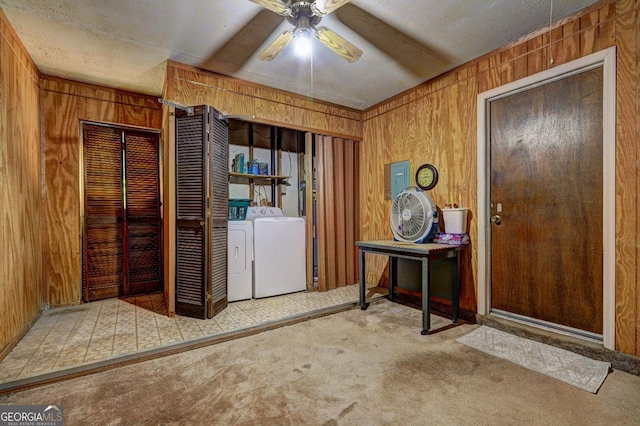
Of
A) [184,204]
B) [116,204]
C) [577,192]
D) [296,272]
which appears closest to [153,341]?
[184,204]

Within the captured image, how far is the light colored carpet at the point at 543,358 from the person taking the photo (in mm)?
1931

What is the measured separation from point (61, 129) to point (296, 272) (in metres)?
3.27

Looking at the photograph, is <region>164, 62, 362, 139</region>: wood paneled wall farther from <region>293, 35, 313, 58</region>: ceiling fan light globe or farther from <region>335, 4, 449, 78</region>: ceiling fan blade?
<region>335, 4, 449, 78</region>: ceiling fan blade

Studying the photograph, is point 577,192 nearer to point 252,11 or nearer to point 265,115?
point 252,11

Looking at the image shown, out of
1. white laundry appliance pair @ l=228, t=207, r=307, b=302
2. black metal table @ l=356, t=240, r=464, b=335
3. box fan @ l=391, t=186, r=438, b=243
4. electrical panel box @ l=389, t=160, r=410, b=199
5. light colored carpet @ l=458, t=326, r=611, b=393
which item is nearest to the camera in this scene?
light colored carpet @ l=458, t=326, r=611, b=393

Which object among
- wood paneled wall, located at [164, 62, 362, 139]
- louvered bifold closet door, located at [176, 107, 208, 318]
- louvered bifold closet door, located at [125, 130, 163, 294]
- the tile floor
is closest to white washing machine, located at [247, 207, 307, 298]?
the tile floor

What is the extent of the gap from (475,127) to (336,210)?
6.45ft

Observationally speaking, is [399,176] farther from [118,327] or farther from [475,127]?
[118,327]

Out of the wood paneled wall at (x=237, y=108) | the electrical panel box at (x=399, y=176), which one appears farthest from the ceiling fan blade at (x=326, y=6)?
the electrical panel box at (x=399, y=176)

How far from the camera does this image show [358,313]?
319cm

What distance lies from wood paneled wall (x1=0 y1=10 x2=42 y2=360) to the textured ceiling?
30 centimetres

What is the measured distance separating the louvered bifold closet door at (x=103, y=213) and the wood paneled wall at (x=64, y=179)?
9 centimetres

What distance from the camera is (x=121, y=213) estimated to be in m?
3.82

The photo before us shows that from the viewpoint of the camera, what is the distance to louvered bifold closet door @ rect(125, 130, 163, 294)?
12.7 ft
